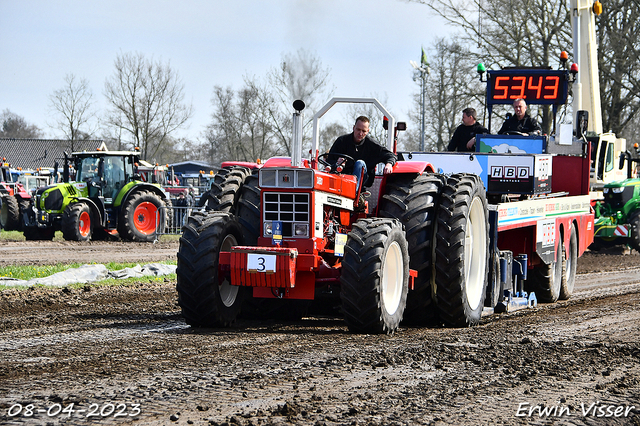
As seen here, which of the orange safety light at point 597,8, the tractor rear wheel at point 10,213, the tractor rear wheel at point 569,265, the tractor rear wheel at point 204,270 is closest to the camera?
the tractor rear wheel at point 204,270

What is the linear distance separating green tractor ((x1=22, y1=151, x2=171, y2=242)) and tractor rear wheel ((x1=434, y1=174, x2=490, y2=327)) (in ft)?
45.8

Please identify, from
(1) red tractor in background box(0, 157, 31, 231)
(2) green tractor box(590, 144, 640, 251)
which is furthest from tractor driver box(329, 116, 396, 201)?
(1) red tractor in background box(0, 157, 31, 231)

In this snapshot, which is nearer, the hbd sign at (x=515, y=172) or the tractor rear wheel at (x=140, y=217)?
the hbd sign at (x=515, y=172)

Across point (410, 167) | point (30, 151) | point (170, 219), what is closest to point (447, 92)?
point (170, 219)

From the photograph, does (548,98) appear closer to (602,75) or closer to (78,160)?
(78,160)

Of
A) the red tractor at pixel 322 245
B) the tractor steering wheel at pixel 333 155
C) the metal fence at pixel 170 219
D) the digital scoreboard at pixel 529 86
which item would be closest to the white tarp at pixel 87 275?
the red tractor at pixel 322 245

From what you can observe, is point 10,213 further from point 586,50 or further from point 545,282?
point 545,282

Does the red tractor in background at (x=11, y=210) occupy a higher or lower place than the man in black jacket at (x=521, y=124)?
lower

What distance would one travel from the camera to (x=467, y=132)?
469 inches

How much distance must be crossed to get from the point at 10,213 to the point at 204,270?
18.6 m

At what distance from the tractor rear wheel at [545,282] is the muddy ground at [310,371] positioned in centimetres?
187

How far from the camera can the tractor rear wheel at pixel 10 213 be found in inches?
935

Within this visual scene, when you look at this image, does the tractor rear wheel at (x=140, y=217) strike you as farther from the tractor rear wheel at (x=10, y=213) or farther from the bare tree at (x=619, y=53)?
the bare tree at (x=619, y=53)

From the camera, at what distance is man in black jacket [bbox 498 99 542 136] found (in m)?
11.9
